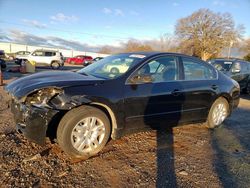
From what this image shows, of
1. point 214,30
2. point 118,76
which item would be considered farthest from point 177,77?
point 214,30

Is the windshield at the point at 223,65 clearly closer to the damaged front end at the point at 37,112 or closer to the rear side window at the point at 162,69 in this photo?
the rear side window at the point at 162,69

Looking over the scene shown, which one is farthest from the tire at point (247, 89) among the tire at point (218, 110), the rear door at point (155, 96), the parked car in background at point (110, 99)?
the rear door at point (155, 96)

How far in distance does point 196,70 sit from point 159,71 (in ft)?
3.41

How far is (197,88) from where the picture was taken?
505 cm

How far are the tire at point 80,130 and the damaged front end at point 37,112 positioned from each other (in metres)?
0.22

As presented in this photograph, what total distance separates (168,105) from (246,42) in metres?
46.4

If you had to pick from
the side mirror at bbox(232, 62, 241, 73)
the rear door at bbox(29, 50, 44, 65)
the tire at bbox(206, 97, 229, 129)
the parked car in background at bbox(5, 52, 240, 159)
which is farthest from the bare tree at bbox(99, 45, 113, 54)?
the parked car in background at bbox(5, 52, 240, 159)

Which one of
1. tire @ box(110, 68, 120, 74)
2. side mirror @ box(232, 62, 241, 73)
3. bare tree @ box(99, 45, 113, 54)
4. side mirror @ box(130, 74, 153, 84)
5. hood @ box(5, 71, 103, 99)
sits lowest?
hood @ box(5, 71, 103, 99)

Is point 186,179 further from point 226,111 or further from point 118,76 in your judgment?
point 226,111

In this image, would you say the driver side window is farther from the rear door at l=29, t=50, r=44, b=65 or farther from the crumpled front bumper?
the rear door at l=29, t=50, r=44, b=65

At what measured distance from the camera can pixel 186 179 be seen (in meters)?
3.35

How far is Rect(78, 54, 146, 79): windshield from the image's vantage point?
168 inches

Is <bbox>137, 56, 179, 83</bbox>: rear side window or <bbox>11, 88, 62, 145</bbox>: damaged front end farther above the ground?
<bbox>137, 56, 179, 83</bbox>: rear side window

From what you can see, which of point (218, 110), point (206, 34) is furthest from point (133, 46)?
point (218, 110)
